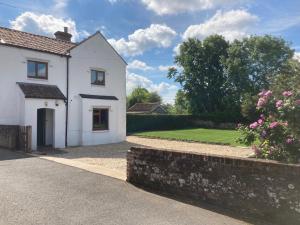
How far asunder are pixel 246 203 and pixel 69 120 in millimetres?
16073

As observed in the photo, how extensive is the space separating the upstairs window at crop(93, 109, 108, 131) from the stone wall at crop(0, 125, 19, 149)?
589 cm

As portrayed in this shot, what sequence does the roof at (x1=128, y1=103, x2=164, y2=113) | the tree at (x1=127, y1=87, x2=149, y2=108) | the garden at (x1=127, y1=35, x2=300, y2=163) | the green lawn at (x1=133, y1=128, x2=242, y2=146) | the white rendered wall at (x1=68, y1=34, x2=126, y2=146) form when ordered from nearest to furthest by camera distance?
the white rendered wall at (x1=68, y1=34, x2=126, y2=146), the green lawn at (x1=133, y1=128, x2=242, y2=146), the garden at (x1=127, y1=35, x2=300, y2=163), the roof at (x1=128, y1=103, x2=164, y2=113), the tree at (x1=127, y1=87, x2=149, y2=108)

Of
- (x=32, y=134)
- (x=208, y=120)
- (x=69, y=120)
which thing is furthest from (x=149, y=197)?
(x=208, y=120)

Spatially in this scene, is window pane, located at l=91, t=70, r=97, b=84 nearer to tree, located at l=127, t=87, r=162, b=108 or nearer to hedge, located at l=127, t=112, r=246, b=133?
hedge, located at l=127, t=112, r=246, b=133

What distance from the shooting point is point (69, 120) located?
68.9 feet

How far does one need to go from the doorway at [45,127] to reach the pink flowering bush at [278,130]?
1415 cm

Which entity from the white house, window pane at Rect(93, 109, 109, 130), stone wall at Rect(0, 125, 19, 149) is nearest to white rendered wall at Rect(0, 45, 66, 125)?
the white house

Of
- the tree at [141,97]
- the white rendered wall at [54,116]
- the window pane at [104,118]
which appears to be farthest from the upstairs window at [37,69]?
the tree at [141,97]

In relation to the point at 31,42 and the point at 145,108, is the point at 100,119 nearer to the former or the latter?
the point at 31,42

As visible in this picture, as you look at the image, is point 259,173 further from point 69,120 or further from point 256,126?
point 69,120

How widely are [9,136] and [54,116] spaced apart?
→ 2827 mm

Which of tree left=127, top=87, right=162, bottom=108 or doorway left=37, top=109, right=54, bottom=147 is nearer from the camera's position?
doorway left=37, top=109, right=54, bottom=147

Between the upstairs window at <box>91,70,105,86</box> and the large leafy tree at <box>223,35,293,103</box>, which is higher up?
the large leafy tree at <box>223,35,293,103</box>

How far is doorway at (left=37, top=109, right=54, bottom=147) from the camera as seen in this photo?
20.3 meters
